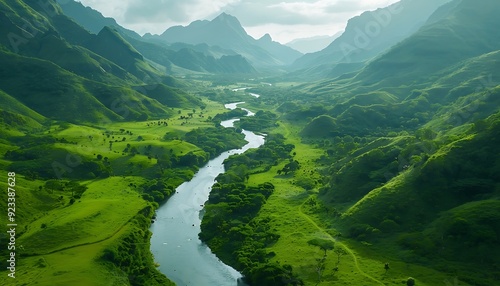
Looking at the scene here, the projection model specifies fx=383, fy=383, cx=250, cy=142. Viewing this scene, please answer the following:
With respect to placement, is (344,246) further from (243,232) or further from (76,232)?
(76,232)

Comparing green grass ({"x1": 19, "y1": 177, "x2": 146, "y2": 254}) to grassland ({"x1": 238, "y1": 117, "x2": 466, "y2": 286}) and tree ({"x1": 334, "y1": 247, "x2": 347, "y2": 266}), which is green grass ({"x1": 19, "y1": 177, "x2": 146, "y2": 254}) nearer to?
grassland ({"x1": 238, "y1": 117, "x2": 466, "y2": 286})

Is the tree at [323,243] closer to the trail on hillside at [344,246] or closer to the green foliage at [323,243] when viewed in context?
the green foliage at [323,243]

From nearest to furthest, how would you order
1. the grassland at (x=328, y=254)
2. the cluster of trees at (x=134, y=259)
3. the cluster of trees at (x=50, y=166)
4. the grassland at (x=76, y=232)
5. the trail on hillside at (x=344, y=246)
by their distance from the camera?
1. the grassland at (x=76, y=232)
2. the grassland at (x=328, y=254)
3. the trail on hillside at (x=344, y=246)
4. the cluster of trees at (x=134, y=259)
5. the cluster of trees at (x=50, y=166)

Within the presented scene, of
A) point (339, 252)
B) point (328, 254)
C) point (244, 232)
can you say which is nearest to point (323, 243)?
point (328, 254)

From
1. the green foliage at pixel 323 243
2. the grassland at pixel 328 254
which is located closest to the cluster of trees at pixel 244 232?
the grassland at pixel 328 254

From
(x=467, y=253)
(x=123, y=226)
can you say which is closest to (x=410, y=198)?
(x=467, y=253)

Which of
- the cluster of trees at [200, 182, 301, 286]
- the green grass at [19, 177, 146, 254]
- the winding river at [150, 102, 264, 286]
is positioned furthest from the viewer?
the green grass at [19, 177, 146, 254]

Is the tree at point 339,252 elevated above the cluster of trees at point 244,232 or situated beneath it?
situated beneath

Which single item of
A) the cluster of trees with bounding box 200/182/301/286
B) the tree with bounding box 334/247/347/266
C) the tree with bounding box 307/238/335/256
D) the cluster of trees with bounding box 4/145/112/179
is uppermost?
the cluster of trees with bounding box 4/145/112/179

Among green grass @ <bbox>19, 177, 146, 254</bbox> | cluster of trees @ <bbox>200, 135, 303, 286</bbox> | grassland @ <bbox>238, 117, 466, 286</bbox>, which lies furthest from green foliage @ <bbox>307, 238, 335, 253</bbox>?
green grass @ <bbox>19, 177, 146, 254</bbox>
